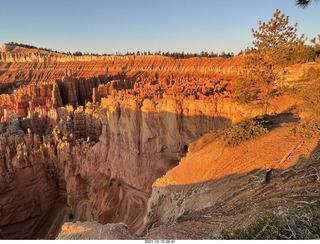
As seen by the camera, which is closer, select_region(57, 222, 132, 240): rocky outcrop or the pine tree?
select_region(57, 222, 132, 240): rocky outcrop

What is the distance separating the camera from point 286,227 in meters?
3.17

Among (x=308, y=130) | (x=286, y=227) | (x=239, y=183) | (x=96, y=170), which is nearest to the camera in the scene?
(x=286, y=227)

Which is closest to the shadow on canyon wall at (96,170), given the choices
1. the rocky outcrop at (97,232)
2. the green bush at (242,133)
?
the green bush at (242,133)

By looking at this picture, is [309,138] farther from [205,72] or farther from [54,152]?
[205,72]

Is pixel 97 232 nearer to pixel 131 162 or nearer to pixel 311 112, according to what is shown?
pixel 311 112

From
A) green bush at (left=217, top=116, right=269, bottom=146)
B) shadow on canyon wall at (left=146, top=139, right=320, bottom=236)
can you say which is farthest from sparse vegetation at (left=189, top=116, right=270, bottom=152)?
shadow on canyon wall at (left=146, top=139, right=320, bottom=236)

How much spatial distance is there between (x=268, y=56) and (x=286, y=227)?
420 inches

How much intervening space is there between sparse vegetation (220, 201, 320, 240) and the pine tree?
348 inches

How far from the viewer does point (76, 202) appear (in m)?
19.0

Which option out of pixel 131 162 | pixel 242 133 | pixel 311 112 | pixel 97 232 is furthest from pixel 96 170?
pixel 311 112

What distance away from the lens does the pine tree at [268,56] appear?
433 inches

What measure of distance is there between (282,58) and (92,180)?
1603 centimetres

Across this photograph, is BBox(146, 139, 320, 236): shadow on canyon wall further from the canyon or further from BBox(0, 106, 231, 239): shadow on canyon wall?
BBox(0, 106, 231, 239): shadow on canyon wall

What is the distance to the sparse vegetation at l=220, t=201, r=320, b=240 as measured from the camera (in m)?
2.97
